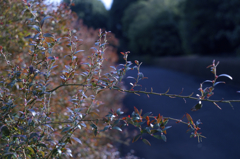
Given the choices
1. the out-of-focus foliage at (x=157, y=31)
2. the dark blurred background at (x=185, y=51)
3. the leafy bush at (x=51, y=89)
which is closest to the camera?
the leafy bush at (x=51, y=89)

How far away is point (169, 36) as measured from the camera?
97.4 ft

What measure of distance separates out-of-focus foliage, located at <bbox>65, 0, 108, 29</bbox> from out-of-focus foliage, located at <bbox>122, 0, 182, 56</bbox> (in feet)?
25.0

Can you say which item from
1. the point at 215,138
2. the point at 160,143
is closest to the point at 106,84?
the point at 160,143

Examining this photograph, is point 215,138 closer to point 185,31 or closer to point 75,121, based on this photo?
point 75,121

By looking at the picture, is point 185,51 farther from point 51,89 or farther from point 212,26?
point 51,89

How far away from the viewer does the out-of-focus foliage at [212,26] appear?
14172mm

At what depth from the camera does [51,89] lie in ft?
9.21

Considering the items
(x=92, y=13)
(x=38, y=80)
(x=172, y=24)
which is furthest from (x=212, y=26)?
(x=92, y=13)

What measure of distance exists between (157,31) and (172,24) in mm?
2084

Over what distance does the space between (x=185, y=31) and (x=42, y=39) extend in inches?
753

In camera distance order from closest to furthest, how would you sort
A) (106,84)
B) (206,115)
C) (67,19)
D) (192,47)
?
(106,84), (67,19), (206,115), (192,47)

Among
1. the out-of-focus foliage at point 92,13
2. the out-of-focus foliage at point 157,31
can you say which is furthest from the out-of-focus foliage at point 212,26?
the out-of-focus foliage at point 92,13

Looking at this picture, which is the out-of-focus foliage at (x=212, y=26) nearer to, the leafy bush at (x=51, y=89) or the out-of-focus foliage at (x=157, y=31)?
the out-of-focus foliage at (x=157, y=31)

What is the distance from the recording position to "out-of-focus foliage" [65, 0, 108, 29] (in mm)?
35375
